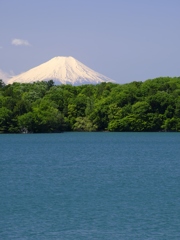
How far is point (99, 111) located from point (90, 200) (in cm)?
8444

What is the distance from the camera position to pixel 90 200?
27.7 metres

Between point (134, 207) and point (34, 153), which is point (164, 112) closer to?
point (34, 153)

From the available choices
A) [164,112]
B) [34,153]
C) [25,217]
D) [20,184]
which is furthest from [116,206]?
[164,112]

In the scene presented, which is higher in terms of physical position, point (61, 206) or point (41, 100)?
point (41, 100)

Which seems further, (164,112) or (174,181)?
(164,112)

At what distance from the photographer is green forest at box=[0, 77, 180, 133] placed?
106 meters

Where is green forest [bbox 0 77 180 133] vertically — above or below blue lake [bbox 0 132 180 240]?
above

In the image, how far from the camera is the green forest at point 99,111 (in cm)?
10644

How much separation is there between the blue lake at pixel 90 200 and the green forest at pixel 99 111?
5840cm

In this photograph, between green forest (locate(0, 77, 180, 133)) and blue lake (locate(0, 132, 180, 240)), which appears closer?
blue lake (locate(0, 132, 180, 240))

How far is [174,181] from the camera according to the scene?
34875 mm

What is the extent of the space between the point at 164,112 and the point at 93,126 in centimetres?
1260

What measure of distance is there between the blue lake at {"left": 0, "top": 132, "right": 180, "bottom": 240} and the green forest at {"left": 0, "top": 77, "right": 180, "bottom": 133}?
58400mm

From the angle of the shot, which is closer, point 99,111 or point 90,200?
point 90,200
